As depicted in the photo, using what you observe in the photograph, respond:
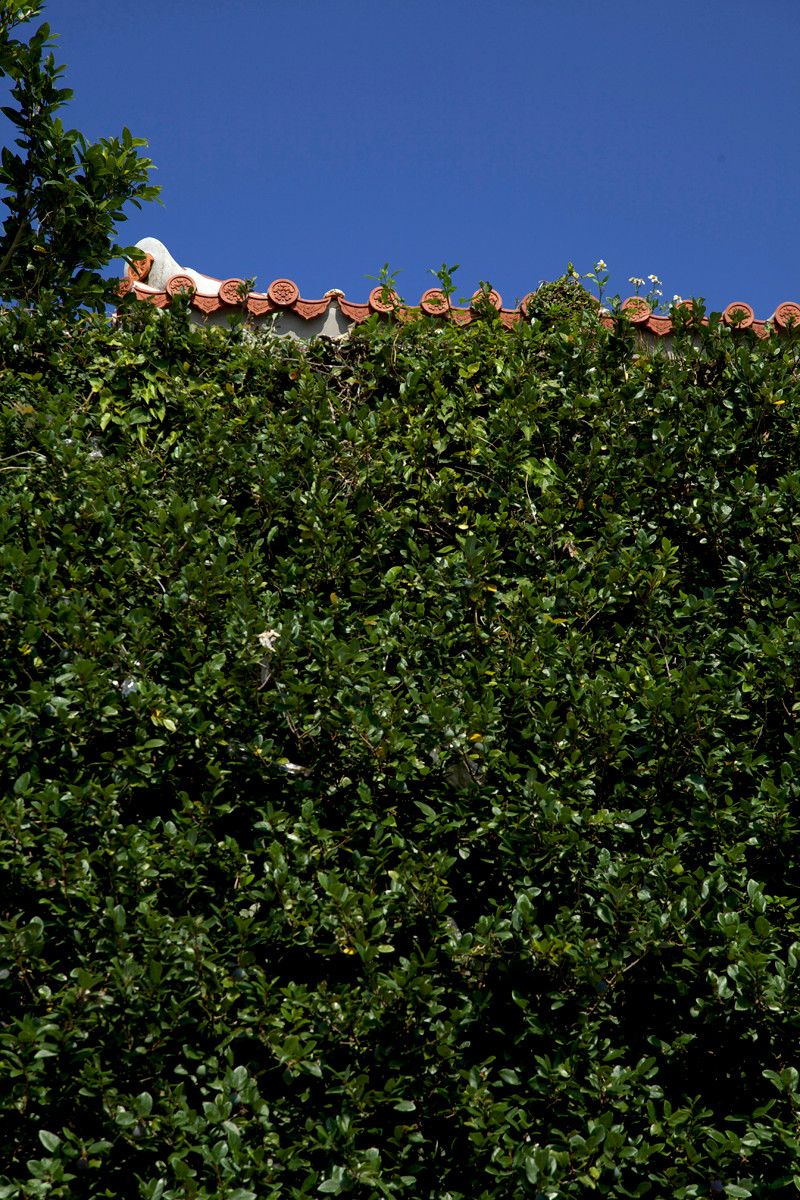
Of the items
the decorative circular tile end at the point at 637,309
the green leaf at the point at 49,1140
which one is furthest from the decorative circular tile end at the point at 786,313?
the green leaf at the point at 49,1140

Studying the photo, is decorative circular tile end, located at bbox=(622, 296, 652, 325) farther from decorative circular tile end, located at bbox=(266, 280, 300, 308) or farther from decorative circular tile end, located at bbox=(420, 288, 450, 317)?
decorative circular tile end, located at bbox=(266, 280, 300, 308)

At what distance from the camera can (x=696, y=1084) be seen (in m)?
3.32

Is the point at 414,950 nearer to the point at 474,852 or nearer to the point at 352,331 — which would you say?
the point at 474,852

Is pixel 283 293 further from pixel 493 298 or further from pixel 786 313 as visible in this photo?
pixel 786 313

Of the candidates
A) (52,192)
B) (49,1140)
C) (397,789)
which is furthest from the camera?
(52,192)

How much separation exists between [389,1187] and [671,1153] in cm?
90

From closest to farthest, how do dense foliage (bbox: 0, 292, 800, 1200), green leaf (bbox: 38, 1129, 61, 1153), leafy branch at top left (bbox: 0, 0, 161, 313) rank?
1. green leaf (bbox: 38, 1129, 61, 1153)
2. dense foliage (bbox: 0, 292, 800, 1200)
3. leafy branch at top left (bbox: 0, 0, 161, 313)

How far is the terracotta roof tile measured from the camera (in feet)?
16.5

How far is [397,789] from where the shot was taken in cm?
351

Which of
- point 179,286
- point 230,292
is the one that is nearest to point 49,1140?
point 179,286

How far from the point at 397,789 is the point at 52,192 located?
3.41m

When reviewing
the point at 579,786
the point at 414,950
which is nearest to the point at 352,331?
the point at 579,786

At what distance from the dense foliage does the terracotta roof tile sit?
1.97 ft

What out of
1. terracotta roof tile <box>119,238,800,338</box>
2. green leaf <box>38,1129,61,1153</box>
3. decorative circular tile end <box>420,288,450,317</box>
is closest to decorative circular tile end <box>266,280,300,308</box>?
terracotta roof tile <box>119,238,800,338</box>
